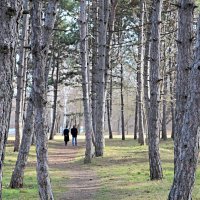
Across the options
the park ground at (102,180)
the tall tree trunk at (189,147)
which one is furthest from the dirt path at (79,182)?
the tall tree trunk at (189,147)

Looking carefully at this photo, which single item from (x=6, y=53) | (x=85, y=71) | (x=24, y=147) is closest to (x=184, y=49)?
(x=24, y=147)

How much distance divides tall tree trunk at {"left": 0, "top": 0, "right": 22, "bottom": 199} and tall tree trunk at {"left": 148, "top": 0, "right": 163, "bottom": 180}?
367 inches

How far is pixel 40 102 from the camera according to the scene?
8.49 m

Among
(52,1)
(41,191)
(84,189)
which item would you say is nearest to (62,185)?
(84,189)

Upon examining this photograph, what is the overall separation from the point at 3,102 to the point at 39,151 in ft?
14.9

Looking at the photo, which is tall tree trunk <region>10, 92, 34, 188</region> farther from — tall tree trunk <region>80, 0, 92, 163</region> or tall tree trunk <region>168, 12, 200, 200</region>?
tall tree trunk <region>80, 0, 92, 163</region>

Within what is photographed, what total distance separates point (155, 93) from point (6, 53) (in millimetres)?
9577

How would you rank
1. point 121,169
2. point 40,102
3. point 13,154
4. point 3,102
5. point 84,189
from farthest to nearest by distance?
point 13,154
point 121,169
point 84,189
point 40,102
point 3,102

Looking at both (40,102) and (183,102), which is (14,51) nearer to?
(40,102)

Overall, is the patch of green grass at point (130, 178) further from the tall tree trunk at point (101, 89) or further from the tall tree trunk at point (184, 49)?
the tall tree trunk at point (184, 49)

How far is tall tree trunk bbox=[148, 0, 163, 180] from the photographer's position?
13.3 metres

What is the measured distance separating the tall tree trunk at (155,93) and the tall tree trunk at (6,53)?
30.6 feet

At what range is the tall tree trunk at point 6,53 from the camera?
4180mm

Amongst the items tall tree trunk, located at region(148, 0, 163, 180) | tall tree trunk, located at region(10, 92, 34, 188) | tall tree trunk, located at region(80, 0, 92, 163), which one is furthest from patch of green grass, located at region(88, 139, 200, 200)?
tall tree trunk, located at region(10, 92, 34, 188)
